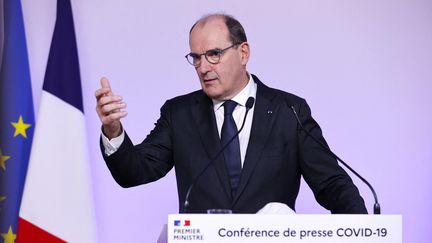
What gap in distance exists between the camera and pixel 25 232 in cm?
368

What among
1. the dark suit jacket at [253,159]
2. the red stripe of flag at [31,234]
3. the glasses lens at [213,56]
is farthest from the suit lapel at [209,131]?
the red stripe of flag at [31,234]

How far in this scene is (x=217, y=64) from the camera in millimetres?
3047

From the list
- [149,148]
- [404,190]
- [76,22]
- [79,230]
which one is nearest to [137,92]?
[76,22]

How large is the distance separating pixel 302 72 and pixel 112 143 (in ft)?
6.62

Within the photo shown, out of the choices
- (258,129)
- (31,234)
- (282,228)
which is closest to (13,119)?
(31,234)

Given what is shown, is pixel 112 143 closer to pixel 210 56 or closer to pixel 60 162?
pixel 210 56

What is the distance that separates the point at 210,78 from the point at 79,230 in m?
1.23

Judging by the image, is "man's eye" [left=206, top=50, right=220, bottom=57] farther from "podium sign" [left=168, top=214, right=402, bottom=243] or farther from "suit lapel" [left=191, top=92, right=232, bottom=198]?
"podium sign" [left=168, top=214, right=402, bottom=243]

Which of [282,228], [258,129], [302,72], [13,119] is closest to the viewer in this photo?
[282,228]

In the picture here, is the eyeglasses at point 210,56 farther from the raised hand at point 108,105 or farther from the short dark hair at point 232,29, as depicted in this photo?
the raised hand at point 108,105

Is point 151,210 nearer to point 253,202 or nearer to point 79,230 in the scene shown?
point 79,230

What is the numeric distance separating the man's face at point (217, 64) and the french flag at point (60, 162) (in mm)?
1013

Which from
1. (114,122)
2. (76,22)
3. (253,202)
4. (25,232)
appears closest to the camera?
(114,122)

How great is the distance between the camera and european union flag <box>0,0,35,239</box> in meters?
3.80
